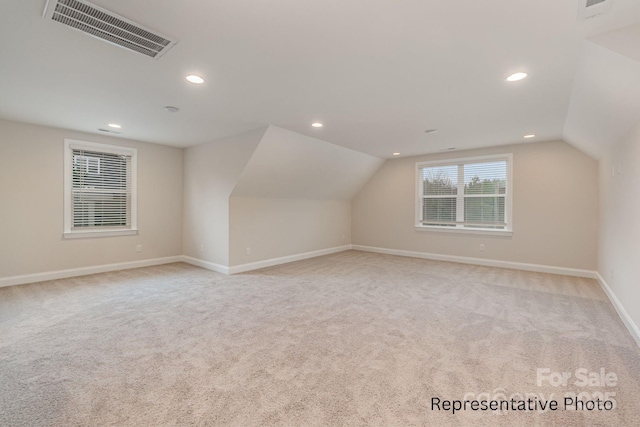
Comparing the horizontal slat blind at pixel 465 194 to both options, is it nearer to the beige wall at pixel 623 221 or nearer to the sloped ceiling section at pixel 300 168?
the sloped ceiling section at pixel 300 168

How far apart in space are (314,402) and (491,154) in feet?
18.4

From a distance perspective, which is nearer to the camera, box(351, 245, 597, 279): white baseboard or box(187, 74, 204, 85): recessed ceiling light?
box(187, 74, 204, 85): recessed ceiling light

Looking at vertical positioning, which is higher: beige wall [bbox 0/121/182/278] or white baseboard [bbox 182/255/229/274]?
beige wall [bbox 0/121/182/278]

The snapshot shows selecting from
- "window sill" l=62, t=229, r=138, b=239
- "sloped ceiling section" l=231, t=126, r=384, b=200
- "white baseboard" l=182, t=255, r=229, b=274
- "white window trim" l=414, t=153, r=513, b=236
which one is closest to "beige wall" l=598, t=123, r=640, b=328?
"white window trim" l=414, t=153, r=513, b=236

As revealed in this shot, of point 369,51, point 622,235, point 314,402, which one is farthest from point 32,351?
point 622,235

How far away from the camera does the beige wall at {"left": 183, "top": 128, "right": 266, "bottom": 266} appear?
182 inches

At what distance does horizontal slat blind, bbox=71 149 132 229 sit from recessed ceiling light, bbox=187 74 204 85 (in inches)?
136

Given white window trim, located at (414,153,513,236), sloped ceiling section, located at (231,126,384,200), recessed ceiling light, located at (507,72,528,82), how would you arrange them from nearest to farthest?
recessed ceiling light, located at (507,72,528,82) → sloped ceiling section, located at (231,126,384,200) → white window trim, located at (414,153,513,236)

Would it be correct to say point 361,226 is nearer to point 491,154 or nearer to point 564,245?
point 491,154

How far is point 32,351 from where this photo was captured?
2.29m

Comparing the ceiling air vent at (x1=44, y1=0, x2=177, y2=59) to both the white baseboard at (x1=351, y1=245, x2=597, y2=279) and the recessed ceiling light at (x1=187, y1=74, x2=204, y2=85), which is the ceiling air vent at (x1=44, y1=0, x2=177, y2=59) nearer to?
the recessed ceiling light at (x1=187, y1=74, x2=204, y2=85)

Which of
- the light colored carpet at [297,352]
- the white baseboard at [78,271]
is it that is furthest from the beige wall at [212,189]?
the light colored carpet at [297,352]

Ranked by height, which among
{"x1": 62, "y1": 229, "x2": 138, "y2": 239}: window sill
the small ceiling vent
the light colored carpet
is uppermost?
the small ceiling vent

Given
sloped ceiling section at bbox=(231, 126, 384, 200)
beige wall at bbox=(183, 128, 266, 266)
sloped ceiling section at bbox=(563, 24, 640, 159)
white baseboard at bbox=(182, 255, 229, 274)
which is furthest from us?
white baseboard at bbox=(182, 255, 229, 274)
